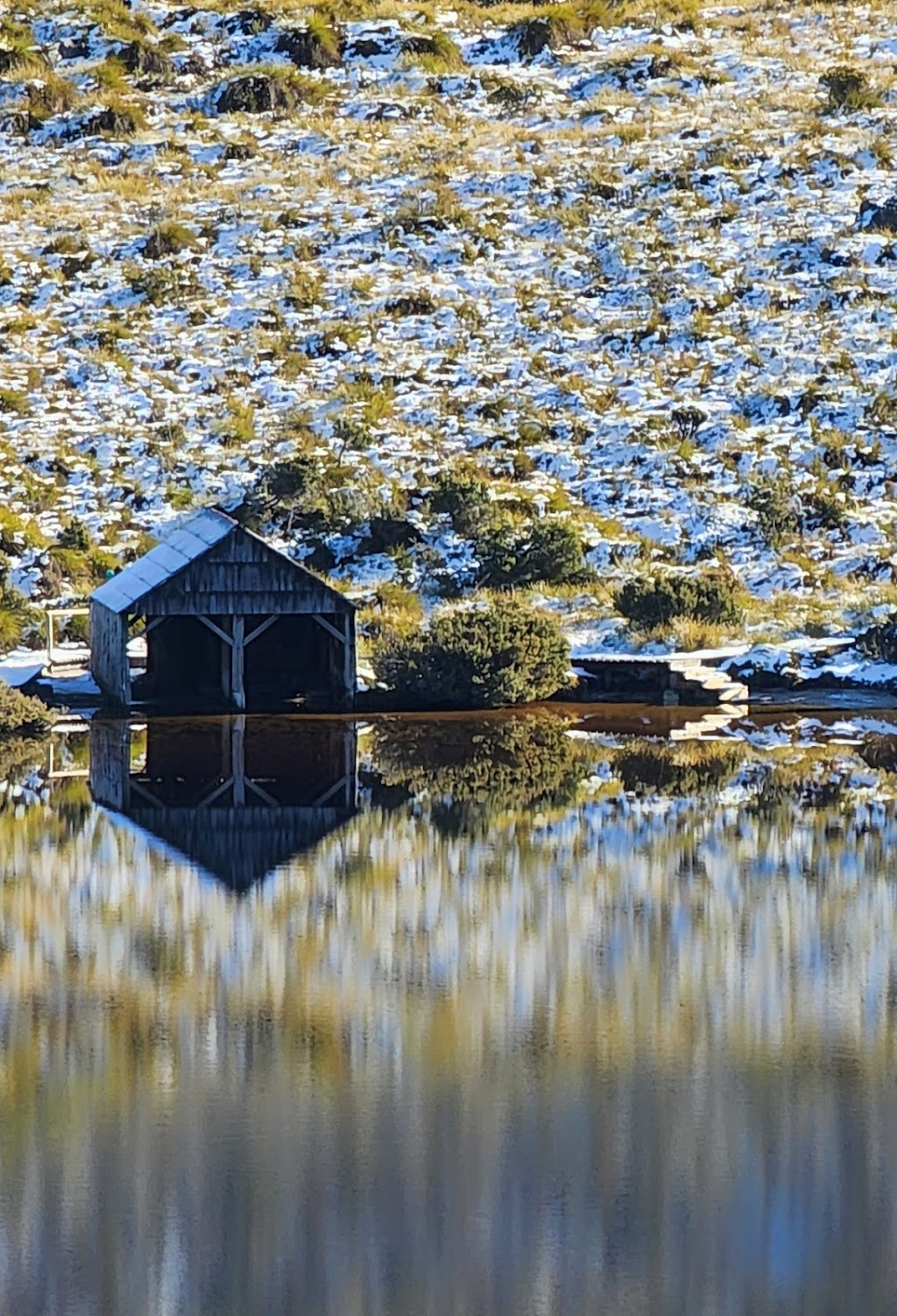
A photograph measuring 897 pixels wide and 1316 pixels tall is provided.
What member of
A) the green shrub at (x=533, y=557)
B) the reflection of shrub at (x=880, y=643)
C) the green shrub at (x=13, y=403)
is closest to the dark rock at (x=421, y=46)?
the green shrub at (x=13, y=403)

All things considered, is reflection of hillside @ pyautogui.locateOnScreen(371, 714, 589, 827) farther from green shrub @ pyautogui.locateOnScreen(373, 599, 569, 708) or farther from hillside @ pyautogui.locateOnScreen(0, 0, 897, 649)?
hillside @ pyautogui.locateOnScreen(0, 0, 897, 649)

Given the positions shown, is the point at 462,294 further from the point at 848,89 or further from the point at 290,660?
the point at 290,660

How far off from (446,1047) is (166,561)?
2117 centimetres

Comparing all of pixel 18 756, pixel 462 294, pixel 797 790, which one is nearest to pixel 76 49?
pixel 462 294

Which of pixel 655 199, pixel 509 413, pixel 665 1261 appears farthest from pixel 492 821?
pixel 655 199

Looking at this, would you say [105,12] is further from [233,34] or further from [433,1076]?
[433,1076]

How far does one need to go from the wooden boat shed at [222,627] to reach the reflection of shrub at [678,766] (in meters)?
6.44

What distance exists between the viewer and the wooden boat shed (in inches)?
1369

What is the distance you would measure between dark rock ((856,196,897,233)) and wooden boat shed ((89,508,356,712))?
85.4ft

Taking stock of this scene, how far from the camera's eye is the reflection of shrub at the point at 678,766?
2780 centimetres

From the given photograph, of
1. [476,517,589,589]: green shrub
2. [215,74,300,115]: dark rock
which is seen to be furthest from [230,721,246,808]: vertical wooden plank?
[215,74,300,115]: dark rock

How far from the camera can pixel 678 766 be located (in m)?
29.7

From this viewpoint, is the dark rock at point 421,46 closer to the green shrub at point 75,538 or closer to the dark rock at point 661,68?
the dark rock at point 661,68

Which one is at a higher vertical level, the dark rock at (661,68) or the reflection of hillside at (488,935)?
the dark rock at (661,68)
